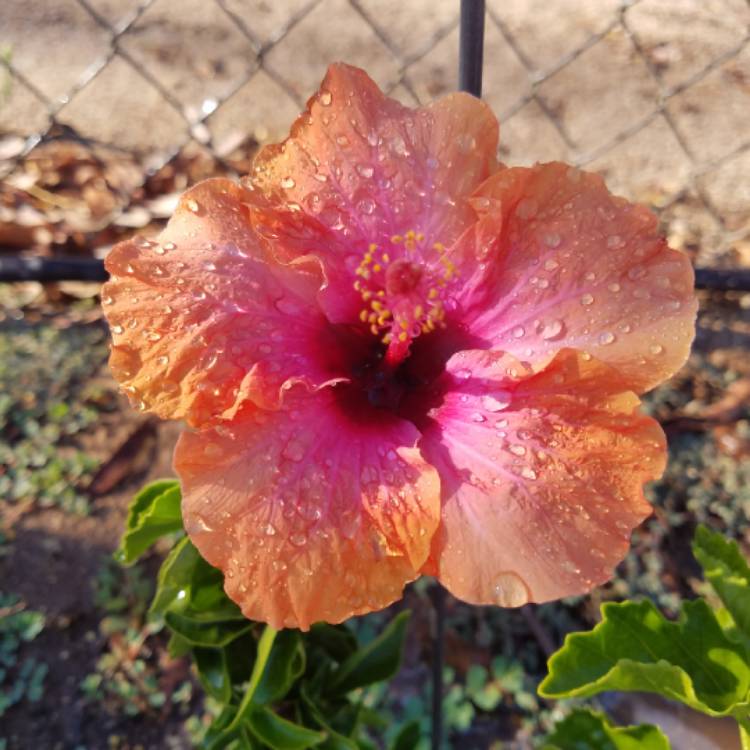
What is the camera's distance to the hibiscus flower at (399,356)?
79 cm

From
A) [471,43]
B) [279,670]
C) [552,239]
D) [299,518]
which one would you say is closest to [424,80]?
[471,43]

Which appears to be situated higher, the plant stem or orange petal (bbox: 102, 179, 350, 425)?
orange petal (bbox: 102, 179, 350, 425)

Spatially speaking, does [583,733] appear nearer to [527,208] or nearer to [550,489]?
[550,489]

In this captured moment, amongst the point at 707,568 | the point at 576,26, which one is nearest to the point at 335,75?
the point at 707,568

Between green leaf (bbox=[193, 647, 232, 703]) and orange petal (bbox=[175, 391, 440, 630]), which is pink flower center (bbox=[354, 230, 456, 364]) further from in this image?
green leaf (bbox=[193, 647, 232, 703])

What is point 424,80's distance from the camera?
343cm

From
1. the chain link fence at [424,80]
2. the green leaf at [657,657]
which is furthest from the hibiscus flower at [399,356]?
the chain link fence at [424,80]

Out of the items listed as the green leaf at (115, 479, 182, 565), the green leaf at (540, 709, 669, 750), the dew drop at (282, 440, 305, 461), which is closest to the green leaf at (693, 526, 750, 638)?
the green leaf at (540, 709, 669, 750)

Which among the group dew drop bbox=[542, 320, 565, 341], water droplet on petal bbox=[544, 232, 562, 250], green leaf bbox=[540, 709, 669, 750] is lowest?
green leaf bbox=[540, 709, 669, 750]

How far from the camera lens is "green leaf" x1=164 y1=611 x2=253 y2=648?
42.1 inches

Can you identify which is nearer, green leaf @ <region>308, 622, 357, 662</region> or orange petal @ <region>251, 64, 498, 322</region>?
orange petal @ <region>251, 64, 498, 322</region>

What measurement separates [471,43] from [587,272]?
0.30 m

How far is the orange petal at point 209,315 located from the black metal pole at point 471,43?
11.4 inches

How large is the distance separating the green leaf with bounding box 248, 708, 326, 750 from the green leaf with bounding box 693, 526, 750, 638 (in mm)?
567
